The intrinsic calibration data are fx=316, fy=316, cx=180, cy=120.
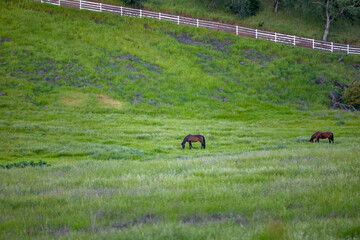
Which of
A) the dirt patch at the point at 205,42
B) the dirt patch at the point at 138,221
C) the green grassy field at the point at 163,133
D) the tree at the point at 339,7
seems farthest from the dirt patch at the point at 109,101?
the tree at the point at 339,7

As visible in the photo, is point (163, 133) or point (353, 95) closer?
point (163, 133)

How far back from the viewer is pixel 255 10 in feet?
249

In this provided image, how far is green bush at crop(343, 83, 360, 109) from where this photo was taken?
41.5 m

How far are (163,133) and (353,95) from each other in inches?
1172

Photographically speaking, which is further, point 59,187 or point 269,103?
point 269,103

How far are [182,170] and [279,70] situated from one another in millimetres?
45295

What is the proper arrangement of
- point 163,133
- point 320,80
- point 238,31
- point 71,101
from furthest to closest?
1. point 238,31
2. point 320,80
3. point 71,101
4. point 163,133

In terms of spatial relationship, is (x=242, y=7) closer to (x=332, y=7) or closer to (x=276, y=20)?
(x=276, y=20)

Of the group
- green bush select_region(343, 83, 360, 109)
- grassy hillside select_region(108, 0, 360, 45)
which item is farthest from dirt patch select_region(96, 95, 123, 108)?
grassy hillside select_region(108, 0, 360, 45)

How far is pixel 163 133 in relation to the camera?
25.4m

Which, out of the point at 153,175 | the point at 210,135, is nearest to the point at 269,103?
the point at 210,135

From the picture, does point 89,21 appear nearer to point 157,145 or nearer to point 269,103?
point 269,103

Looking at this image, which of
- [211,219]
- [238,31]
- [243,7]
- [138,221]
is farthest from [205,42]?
[138,221]

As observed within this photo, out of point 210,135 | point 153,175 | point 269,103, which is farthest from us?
point 269,103
